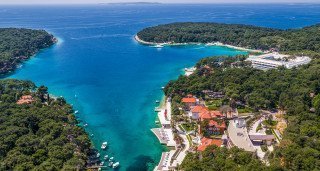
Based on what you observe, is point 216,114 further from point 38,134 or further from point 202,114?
point 38,134

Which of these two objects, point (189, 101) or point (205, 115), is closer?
point (205, 115)

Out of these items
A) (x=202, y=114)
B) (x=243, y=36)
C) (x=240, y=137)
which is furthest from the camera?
(x=243, y=36)

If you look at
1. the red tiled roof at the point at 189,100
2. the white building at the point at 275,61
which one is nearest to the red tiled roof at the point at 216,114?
the red tiled roof at the point at 189,100

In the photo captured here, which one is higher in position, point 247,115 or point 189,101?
point 189,101

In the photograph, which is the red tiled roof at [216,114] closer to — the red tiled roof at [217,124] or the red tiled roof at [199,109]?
the red tiled roof at [199,109]

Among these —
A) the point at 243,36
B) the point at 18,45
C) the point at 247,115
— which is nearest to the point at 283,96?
the point at 247,115

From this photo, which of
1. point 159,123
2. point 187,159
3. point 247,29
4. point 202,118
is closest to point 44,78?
point 159,123
